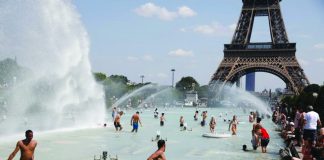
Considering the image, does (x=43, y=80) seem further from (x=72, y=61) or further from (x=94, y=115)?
(x=94, y=115)

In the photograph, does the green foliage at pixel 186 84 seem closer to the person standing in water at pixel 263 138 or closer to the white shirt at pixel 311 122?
the person standing in water at pixel 263 138

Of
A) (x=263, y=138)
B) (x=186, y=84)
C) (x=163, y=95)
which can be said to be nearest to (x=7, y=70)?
(x=263, y=138)

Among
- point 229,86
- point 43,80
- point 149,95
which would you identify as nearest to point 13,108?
point 43,80

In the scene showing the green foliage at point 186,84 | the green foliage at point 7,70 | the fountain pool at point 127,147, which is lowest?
the fountain pool at point 127,147

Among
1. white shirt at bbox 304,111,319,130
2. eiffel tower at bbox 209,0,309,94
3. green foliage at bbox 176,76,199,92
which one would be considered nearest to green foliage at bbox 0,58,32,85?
eiffel tower at bbox 209,0,309,94

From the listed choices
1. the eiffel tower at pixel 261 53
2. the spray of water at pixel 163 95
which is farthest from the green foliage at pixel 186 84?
the eiffel tower at pixel 261 53

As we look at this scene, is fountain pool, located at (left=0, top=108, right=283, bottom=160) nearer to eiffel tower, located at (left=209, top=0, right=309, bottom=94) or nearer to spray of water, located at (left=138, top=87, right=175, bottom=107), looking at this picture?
eiffel tower, located at (left=209, top=0, right=309, bottom=94)

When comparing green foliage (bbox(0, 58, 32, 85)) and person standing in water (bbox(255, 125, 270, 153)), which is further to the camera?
green foliage (bbox(0, 58, 32, 85))

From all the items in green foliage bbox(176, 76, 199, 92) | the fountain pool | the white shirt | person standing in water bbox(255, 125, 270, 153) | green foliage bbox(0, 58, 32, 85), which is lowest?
the fountain pool
